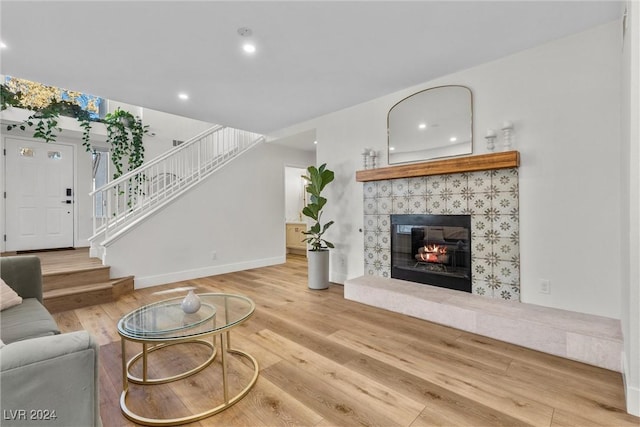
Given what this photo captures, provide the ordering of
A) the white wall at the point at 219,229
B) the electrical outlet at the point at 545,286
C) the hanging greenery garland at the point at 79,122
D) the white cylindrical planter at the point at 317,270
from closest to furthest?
the electrical outlet at the point at 545,286
the white cylindrical planter at the point at 317,270
the white wall at the point at 219,229
the hanging greenery garland at the point at 79,122

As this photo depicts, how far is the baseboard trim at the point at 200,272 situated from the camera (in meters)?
4.29

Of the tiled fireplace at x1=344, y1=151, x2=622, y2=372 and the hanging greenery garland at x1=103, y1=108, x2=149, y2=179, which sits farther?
the hanging greenery garland at x1=103, y1=108, x2=149, y2=179

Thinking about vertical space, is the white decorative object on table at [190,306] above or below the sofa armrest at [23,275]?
below

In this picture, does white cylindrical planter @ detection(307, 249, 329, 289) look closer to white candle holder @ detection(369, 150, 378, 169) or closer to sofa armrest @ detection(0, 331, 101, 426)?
white candle holder @ detection(369, 150, 378, 169)

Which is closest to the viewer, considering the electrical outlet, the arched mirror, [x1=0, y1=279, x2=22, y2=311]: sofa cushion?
[x1=0, y1=279, x2=22, y2=311]: sofa cushion

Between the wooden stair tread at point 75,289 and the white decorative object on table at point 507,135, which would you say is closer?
the white decorative object on table at point 507,135

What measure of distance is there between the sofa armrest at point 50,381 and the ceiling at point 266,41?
2.30 metres

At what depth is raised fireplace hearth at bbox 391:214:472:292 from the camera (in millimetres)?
3189

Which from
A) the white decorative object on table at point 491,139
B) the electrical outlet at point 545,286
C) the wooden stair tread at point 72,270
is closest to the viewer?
the electrical outlet at point 545,286

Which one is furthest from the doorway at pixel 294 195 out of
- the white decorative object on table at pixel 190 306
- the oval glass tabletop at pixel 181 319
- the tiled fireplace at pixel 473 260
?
the white decorative object on table at pixel 190 306

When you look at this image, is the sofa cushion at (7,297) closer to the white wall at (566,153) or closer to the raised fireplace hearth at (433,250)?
the raised fireplace hearth at (433,250)

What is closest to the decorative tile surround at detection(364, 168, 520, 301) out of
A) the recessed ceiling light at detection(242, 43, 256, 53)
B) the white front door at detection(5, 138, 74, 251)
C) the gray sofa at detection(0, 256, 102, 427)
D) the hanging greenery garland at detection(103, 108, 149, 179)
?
the recessed ceiling light at detection(242, 43, 256, 53)

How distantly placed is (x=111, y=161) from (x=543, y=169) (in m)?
7.12

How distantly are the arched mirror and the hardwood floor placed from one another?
6.38ft
